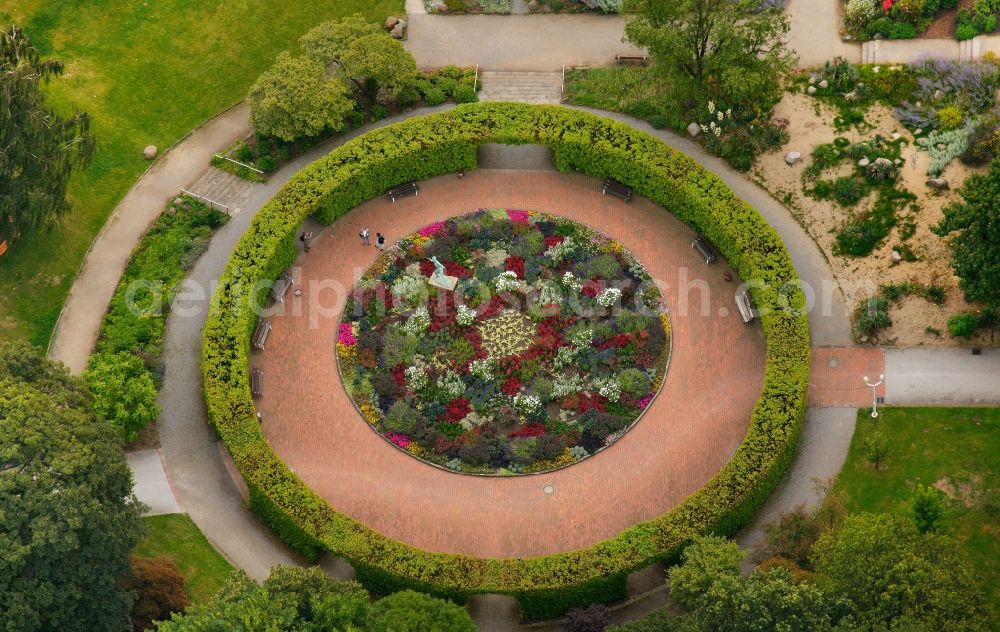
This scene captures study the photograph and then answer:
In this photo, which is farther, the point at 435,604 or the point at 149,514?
the point at 149,514

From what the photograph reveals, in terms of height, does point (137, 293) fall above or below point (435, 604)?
above

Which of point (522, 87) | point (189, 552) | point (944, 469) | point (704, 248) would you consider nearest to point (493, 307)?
point (704, 248)

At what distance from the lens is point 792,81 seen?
66875 millimetres

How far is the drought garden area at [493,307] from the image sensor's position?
159 ft

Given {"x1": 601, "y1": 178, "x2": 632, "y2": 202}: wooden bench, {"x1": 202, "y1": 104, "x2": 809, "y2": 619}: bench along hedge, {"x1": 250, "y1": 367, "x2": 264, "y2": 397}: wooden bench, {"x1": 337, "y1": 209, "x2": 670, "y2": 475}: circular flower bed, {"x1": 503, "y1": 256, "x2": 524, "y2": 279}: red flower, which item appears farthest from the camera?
{"x1": 601, "y1": 178, "x2": 632, "y2": 202}: wooden bench

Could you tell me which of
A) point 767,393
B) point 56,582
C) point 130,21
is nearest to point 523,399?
point 767,393

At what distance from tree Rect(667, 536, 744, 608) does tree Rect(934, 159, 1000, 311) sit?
1602 centimetres

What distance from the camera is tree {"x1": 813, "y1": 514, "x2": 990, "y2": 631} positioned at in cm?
4544

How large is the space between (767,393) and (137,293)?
30.3m

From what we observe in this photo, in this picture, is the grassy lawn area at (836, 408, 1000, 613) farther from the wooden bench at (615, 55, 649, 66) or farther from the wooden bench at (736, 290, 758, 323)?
the wooden bench at (615, 55, 649, 66)

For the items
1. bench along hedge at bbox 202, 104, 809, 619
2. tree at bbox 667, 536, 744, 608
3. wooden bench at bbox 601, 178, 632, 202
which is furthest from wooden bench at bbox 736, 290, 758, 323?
tree at bbox 667, 536, 744, 608

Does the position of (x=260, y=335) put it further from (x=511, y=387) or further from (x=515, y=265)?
(x=515, y=265)

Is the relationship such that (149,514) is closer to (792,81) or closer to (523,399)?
(523,399)

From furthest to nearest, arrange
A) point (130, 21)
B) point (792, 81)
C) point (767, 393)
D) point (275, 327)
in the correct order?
point (130, 21), point (792, 81), point (275, 327), point (767, 393)
